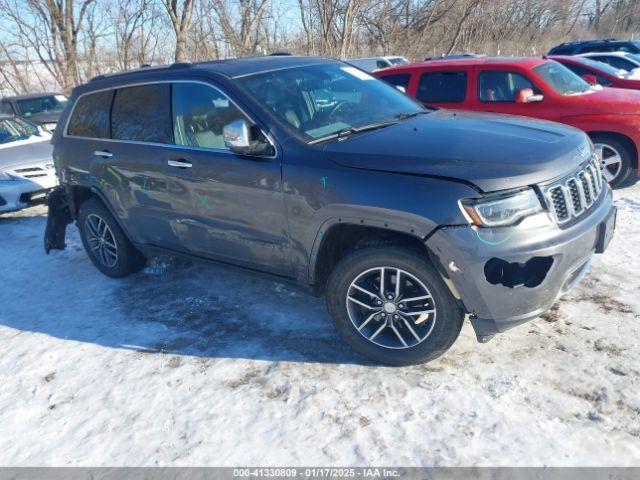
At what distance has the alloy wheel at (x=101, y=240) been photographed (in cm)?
494

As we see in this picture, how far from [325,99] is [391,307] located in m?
1.62

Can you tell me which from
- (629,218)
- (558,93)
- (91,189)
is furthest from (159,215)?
(558,93)

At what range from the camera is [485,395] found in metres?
2.97

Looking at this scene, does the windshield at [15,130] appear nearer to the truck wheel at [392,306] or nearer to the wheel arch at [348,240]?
the wheel arch at [348,240]

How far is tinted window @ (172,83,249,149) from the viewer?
3.67 metres

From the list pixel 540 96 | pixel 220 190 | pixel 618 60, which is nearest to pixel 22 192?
pixel 220 190

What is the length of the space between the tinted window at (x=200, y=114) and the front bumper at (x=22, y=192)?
452 centimetres

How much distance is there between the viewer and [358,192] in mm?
2979

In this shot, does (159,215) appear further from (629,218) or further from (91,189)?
(629,218)

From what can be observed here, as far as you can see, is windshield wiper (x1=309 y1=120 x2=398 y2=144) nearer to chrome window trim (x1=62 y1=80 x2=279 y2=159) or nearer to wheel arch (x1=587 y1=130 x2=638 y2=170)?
chrome window trim (x1=62 y1=80 x2=279 y2=159)

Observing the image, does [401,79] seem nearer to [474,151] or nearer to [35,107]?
[474,151]

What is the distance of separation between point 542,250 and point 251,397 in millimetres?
1834

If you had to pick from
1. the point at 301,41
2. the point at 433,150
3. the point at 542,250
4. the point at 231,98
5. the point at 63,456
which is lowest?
the point at 63,456

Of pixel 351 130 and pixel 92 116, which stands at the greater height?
pixel 92 116
